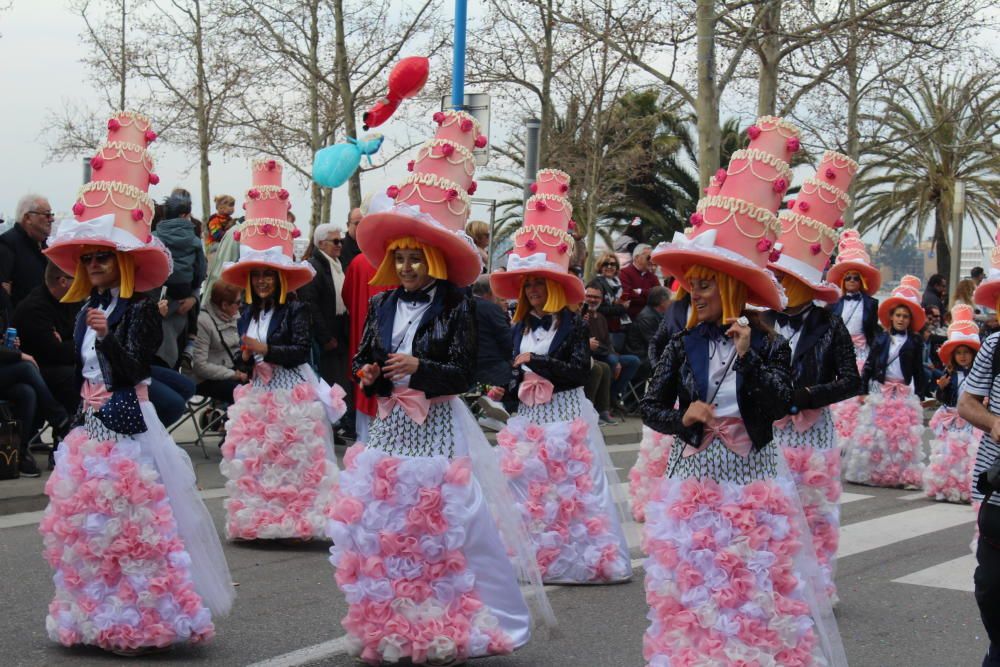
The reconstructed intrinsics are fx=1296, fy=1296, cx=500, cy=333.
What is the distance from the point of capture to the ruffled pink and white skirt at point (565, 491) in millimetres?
8320

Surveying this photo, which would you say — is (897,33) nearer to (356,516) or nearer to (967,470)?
(967,470)

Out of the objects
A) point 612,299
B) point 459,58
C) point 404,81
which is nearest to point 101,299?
point 404,81

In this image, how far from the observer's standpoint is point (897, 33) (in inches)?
726

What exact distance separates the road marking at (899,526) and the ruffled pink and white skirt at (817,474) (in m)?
2.21

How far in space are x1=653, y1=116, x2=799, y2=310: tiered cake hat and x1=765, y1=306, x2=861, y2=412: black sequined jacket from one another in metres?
1.94

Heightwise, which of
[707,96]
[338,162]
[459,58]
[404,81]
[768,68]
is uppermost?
[768,68]

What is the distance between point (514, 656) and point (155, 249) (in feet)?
9.01

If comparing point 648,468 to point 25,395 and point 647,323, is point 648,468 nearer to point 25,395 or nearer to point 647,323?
point 25,395

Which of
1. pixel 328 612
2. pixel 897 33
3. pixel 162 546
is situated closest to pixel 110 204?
pixel 162 546

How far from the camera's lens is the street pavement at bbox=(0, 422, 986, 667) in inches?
251

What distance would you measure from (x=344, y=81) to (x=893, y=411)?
1040cm

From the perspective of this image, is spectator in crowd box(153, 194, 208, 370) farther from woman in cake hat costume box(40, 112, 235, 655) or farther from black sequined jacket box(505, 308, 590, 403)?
woman in cake hat costume box(40, 112, 235, 655)

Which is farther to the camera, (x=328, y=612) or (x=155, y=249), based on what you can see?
(x=328, y=612)
